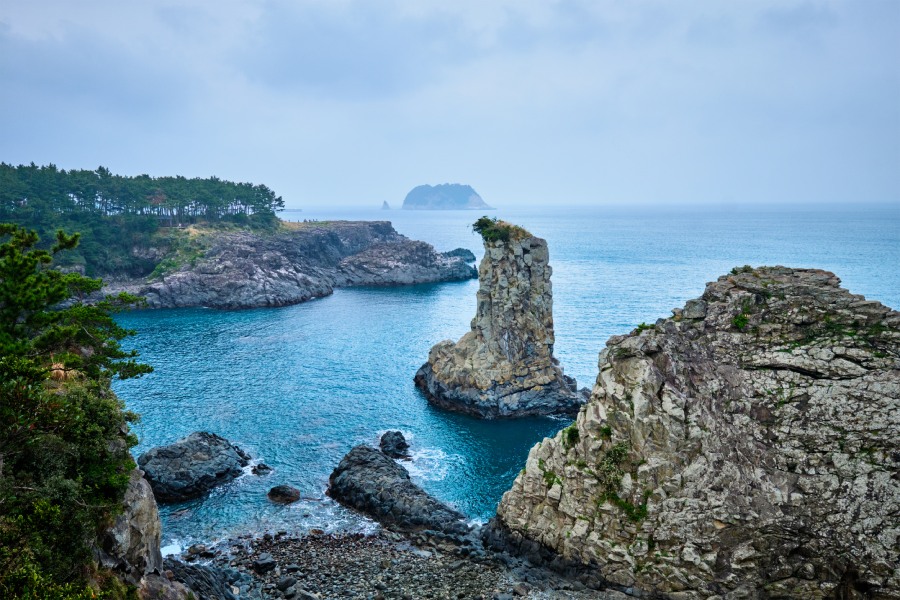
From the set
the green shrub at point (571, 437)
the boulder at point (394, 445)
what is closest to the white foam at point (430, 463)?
the boulder at point (394, 445)

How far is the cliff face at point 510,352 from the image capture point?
64.9 meters

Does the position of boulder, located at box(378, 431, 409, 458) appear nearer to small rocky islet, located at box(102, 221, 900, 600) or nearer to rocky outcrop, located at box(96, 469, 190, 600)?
small rocky islet, located at box(102, 221, 900, 600)

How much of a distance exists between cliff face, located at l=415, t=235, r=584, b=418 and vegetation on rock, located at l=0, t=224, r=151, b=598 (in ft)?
129

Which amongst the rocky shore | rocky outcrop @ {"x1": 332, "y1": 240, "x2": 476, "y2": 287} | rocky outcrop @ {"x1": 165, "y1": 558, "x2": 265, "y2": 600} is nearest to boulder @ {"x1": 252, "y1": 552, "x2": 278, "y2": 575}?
the rocky shore

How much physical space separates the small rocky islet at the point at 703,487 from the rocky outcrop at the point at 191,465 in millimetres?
8983

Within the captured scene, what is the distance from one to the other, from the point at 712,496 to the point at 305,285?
10875 cm

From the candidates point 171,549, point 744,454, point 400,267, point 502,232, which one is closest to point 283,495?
point 171,549

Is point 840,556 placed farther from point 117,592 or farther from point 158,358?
point 158,358

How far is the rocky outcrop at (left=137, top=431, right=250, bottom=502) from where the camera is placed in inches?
1841

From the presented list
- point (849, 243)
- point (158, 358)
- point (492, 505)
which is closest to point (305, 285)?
point (158, 358)

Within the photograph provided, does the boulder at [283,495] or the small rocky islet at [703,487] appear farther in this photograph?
the boulder at [283,495]

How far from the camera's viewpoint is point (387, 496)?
45.2 meters

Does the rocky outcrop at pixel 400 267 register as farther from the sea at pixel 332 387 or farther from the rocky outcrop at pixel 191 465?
the rocky outcrop at pixel 191 465

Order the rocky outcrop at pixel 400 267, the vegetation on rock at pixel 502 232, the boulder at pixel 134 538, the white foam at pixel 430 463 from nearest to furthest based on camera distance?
the boulder at pixel 134 538, the white foam at pixel 430 463, the vegetation on rock at pixel 502 232, the rocky outcrop at pixel 400 267
